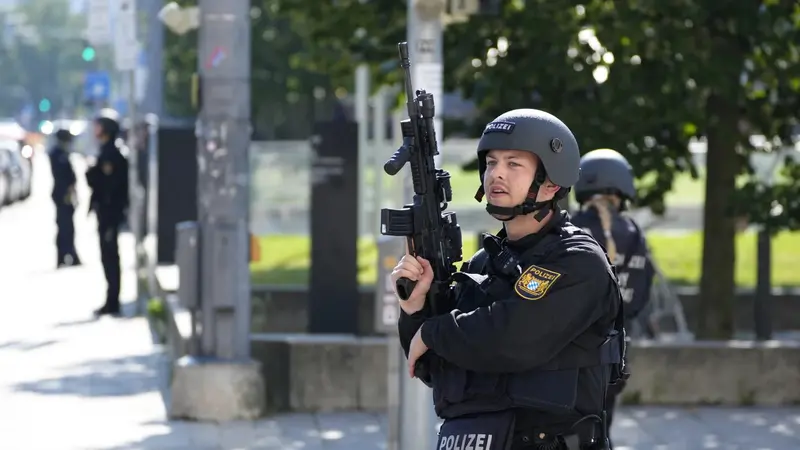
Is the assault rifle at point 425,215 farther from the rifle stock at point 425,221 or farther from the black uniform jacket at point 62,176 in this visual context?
the black uniform jacket at point 62,176

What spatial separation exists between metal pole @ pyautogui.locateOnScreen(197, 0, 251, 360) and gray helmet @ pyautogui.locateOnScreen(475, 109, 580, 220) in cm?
597

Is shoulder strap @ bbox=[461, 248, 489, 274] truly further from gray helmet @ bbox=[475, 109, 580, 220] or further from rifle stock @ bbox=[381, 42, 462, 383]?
gray helmet @ bbox=[475, 109, 580, 220]

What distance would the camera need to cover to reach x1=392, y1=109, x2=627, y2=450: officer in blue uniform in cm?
463

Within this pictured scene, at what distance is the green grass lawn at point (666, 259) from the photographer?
762 inches

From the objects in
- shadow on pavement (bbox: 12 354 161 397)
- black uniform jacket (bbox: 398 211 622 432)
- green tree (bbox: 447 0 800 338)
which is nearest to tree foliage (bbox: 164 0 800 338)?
green tree (bbox: 447 0 800 338)

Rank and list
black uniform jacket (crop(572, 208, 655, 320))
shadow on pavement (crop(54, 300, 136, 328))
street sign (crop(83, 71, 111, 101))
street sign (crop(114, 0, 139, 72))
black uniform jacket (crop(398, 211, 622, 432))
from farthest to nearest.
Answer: street sign (crop(83, 71, 111, 101)), street sign (crop(114, 0, 139, 72)), shadow on pavement (crop(54, 300, 136, 328)), black uniform jacket (crop(572, 208, 655, 320)), black uniform jacket (crop(398, 211, 622, 432))

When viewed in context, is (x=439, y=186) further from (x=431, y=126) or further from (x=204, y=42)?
(x=204, y=42)

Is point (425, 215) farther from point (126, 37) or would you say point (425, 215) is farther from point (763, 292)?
point (126, 37)

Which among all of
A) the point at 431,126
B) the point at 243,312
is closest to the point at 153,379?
the point at 243,312

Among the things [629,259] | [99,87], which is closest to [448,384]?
[629,259]

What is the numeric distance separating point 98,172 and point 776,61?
6.66 m

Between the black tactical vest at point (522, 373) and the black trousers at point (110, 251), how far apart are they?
1155 centimetres

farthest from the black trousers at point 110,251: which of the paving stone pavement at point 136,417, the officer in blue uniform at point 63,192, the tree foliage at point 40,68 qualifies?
the tree foliage at point 40,68

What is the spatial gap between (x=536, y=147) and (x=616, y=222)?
3.60 m
